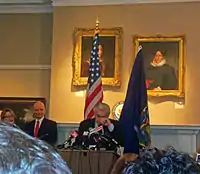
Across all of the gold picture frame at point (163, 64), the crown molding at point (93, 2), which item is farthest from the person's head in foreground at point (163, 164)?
the crown molding at point (93, 2)

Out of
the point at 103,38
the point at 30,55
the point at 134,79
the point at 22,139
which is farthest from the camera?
the point at 30,55

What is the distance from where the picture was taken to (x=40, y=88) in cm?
865

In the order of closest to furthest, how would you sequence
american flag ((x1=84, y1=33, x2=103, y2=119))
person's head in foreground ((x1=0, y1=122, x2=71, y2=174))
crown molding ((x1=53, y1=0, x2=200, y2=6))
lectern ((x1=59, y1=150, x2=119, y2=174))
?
person's head in foreground ((x1=0, y1=122, x2=71, y2=174))
lectern ((x1=59, y1=150, x2=119, y2=174))
american flag ((x1=84, y1=33, x2=103, y2=119))
crown molding ((x1=53, y1=0, x2=200, y2=6))

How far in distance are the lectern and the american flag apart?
7.30ft

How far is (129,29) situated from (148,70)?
77 cm

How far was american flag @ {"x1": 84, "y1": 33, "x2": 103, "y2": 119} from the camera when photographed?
704cm

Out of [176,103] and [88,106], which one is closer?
[88,106]

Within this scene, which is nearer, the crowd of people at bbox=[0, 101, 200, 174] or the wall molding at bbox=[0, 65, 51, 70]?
the crowd of people at bbox=[0, 101, 200, 174]

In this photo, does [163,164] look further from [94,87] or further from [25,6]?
[25,6]

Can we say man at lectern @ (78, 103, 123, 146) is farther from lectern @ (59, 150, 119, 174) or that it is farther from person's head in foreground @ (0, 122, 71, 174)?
person's head in foreground @ (0, 122, 71, 174)

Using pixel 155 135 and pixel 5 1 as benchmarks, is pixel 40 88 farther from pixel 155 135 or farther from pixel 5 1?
pixel 155 135

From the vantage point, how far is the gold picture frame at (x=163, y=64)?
25.8 ft

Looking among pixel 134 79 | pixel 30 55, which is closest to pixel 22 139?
pixel 134 79

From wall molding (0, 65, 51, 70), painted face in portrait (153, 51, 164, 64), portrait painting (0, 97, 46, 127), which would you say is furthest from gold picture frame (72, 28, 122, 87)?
portrait painting (0, 97, 46, 127)
